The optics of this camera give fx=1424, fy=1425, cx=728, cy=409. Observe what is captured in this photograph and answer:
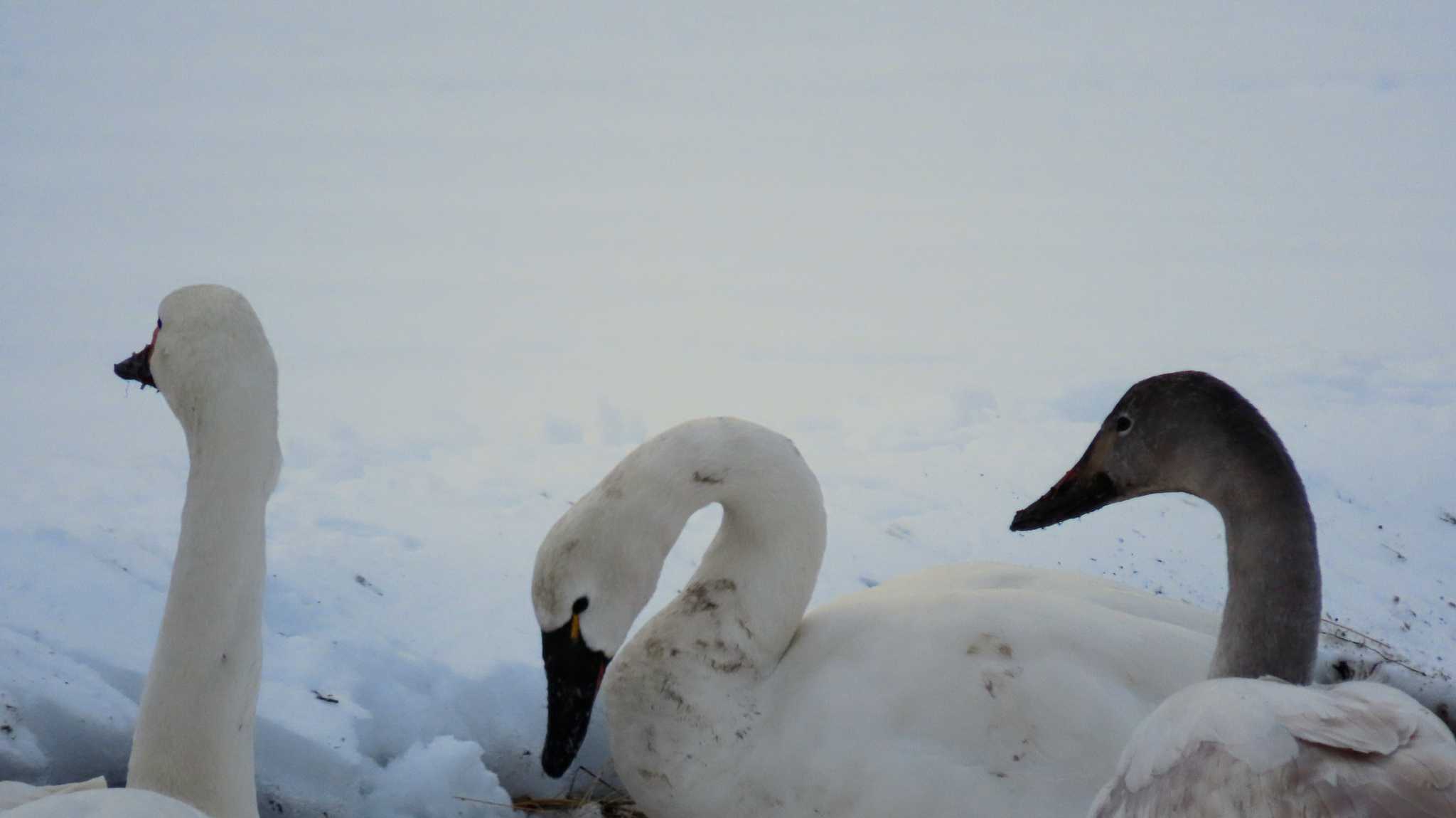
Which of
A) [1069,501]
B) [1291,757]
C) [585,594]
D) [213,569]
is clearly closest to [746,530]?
[585,594]

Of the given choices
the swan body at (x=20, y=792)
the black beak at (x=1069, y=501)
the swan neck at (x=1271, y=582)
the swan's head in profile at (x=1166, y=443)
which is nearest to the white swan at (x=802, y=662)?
the black beak at (x=1069, y=501)

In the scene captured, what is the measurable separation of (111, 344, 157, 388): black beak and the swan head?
3.7 inches

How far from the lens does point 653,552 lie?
3633 mm

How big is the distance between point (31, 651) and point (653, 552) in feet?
5.47

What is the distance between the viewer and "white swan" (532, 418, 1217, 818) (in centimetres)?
324

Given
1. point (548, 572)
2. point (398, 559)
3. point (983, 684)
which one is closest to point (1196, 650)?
point (983, 684)

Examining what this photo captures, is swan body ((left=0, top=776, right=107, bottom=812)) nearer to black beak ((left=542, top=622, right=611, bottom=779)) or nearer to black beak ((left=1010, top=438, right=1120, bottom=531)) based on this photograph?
black beak ((left=542, top=622, right=611, bottom=779))

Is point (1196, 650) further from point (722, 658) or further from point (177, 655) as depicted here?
point (177, 655)

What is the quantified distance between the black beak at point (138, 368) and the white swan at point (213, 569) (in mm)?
134

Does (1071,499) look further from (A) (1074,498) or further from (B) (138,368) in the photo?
(B) (138,368)

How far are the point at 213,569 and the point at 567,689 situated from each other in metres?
0.99

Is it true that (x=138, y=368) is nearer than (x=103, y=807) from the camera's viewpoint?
No

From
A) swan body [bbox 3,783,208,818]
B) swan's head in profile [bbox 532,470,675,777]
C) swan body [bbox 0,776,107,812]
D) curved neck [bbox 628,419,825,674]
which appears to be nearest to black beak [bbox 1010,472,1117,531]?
curved neck [bbox 628,419,825,674]

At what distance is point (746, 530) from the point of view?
3904 millimetres
